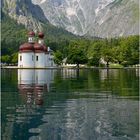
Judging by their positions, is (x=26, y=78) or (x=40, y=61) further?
(x=40, y=61)

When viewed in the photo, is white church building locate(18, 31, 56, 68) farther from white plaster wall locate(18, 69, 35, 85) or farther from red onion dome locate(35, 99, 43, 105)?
red onion dome locate(35, 99, 43, 105)

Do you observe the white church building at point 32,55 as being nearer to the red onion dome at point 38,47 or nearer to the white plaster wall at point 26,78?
the red onion dome at point 38,47

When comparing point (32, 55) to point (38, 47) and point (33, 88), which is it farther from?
point (33, 88)

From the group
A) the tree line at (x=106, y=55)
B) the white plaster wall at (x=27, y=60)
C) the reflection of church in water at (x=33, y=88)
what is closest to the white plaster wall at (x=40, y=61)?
the white plaster wall at (x=27, y=60)

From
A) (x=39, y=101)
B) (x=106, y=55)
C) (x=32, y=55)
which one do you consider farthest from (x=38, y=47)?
(x=39, y=101)

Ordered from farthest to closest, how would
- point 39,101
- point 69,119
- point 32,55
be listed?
point 32,55 < point 39,101 < point 69,119

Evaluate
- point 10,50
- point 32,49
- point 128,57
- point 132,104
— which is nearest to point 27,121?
point 132,104

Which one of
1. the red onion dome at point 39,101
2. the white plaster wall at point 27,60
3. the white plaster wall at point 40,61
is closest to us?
the red onion dome at point 39,101

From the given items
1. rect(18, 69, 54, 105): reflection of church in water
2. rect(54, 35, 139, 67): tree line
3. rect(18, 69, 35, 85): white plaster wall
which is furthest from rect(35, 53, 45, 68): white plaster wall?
rect(18, 69, 54, 105): reflection of church in water

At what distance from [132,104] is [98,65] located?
128m

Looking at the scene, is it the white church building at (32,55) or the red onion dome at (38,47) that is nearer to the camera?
the white church building at (32,55)

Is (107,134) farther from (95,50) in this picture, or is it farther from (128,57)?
(95,50)

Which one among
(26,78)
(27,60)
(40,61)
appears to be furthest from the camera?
(40,61)

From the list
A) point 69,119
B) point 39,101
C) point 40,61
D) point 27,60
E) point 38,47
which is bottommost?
point 69,119
